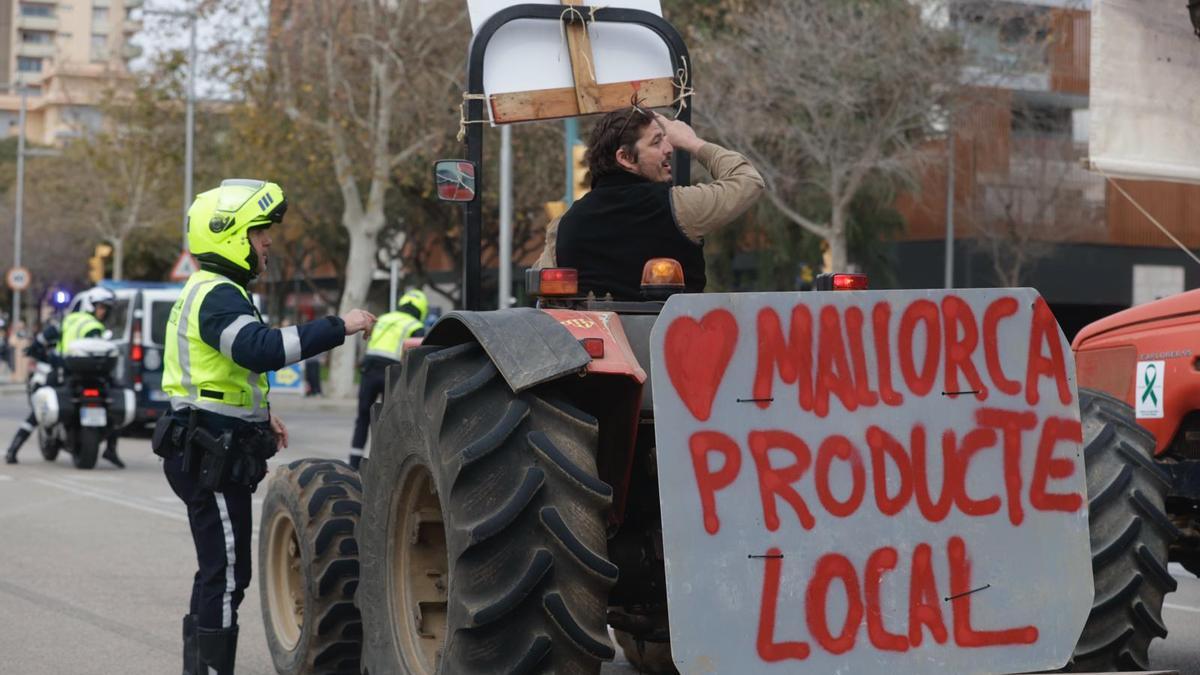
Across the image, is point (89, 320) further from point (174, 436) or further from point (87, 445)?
point (174, 436)

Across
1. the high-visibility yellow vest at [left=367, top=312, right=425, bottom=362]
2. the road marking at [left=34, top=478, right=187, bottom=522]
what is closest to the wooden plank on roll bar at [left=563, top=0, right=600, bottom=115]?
the road marking at [left=34, top=478, right=187, bottom=522]

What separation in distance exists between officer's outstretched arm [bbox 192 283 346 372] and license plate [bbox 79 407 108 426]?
12824mm

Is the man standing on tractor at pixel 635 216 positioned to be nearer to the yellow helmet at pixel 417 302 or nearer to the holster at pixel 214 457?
the holster at pixel 214 457

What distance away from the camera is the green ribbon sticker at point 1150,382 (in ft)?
21.5

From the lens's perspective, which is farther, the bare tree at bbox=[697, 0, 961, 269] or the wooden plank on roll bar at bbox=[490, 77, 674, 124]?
the bare tree at bbox=[697, 0, 961, 269]

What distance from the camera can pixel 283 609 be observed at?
663 cm

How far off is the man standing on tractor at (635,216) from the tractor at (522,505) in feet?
0.64

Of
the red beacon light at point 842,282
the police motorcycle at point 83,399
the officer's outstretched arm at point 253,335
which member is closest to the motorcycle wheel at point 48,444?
the police motorcycle at point 83,399

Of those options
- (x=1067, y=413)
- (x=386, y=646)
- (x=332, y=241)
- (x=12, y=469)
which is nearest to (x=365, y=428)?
(x=12, y=469)

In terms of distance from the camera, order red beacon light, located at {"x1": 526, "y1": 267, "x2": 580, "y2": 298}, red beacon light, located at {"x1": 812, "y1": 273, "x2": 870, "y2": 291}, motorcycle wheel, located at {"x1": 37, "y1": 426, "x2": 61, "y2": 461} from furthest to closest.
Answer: motorcycle wheel, located at {"x1": 37, "y1": 426, "x2": 61, "y2": 461}
red beacon light, located at {"x1": 812, "y1": 273, "x2": 870, "y2": 291}
red beacon light, located at {"x1": 526, "y1": 267, "x2": 580, "y2": 298}

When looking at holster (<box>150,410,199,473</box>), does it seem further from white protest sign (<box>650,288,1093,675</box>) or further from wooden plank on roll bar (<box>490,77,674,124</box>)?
white protest sign (<box>650,288,1093,675</box>)

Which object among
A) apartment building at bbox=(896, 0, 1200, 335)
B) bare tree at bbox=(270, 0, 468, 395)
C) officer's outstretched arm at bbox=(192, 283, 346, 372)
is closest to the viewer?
officer's outstretched arm at bbox=(192, 283, 346, 372)

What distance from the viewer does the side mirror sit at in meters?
5.88

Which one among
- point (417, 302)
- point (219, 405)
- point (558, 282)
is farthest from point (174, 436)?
point (417, 302)
